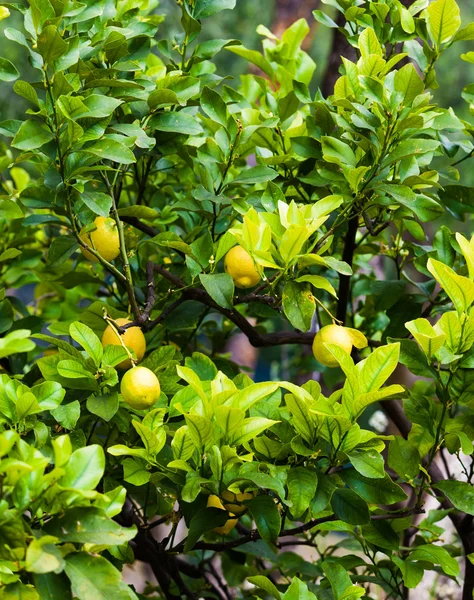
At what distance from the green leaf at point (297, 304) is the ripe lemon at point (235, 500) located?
18 centimetres

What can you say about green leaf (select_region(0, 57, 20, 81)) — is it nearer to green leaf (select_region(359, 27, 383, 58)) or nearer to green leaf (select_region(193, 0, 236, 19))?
green leaf (select_region(193, 0, 236, 19))

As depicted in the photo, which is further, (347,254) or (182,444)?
(347,254)

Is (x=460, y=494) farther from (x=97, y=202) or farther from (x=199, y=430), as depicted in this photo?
(x=97, y=202)

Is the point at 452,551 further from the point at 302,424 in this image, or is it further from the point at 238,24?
the point at 238,24

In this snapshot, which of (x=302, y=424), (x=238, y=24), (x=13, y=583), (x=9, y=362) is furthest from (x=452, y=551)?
(x=238, y=24)

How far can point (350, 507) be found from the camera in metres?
0.75

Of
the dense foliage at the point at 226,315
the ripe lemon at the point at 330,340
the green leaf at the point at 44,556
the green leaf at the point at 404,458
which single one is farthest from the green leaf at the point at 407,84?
the green leaf at the point at 44,556

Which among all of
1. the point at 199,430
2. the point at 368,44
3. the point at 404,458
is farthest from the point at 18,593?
the point at 368,44

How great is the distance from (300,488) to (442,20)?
0.59m

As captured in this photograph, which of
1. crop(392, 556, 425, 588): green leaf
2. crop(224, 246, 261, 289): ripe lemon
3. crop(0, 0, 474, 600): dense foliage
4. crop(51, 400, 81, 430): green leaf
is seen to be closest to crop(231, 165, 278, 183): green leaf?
crop(0, 0, 474, 600): dense foliage

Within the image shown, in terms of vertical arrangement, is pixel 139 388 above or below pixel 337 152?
below

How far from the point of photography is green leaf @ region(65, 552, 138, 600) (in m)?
0.54

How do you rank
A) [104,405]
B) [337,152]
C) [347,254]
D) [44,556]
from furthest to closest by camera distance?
[347,254] < [337,152] < [104,405] < [44,556]

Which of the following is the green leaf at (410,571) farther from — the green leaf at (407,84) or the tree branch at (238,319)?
the green leaf at (407,84)
